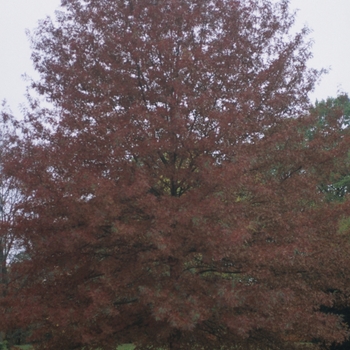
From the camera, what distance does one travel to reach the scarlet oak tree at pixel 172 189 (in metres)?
8.70

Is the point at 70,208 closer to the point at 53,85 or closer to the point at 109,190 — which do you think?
the point at 109,190

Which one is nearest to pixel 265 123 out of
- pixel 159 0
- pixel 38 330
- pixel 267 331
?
pixel 159 0

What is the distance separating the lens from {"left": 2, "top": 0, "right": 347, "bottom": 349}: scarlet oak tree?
8703 millimetres

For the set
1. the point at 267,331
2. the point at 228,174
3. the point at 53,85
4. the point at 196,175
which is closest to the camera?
the point at 228,174

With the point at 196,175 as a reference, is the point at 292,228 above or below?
below

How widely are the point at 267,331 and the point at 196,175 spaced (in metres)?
3.37

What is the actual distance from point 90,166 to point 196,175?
1.83 metres

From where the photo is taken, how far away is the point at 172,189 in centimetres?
1016

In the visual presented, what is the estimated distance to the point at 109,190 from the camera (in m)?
8.77

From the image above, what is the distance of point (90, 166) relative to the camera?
31.3 ft

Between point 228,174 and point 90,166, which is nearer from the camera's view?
point 228,174

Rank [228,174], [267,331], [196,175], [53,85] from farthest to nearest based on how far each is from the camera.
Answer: [53,85]
[267,331]
[196,175]
[228,174]

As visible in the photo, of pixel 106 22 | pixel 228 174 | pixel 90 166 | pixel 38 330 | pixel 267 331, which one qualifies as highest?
pixel 106 22

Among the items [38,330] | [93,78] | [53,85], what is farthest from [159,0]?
[38,330]
